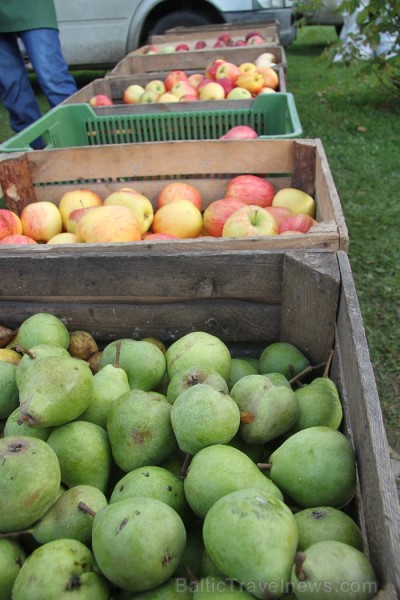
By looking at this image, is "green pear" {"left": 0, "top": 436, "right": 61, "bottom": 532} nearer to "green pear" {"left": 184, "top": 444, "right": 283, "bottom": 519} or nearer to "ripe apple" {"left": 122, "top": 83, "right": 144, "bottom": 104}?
"green pear" {"left": 184, "top": 444, "right": 283, "bottom": 519}

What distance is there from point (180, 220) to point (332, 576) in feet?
5.64

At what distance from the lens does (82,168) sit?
266cm

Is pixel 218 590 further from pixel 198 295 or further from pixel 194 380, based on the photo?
pixel 198 295

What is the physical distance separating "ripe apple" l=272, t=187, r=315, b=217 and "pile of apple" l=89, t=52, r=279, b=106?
1807 millimetres

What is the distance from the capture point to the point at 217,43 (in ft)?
20.6

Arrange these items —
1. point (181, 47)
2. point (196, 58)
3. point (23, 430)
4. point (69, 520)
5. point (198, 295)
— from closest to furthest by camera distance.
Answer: point (69, 520)
point (23, 430)
point (198, 295)
point (196, 58)
point (181, 47)

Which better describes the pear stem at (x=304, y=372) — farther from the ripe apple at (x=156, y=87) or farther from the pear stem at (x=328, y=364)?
the ripe apple at (x=156, y=87)

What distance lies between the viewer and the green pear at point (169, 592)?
0.97 metres

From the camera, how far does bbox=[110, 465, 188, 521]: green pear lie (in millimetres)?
1121

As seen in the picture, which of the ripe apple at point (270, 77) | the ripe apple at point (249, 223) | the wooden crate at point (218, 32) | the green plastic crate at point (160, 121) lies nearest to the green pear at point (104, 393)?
the ripe apple at point (249, 223)

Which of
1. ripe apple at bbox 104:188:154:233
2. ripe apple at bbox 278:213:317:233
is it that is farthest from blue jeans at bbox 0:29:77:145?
ripe apple at bbox 278:213:317:233

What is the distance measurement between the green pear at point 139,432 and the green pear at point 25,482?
188mm

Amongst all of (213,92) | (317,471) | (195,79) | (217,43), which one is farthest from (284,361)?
(217,43)

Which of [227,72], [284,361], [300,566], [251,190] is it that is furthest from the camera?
[227,72]
